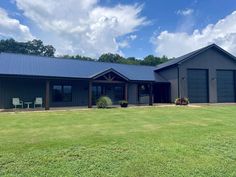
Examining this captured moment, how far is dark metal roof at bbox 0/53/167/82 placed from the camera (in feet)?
56.7

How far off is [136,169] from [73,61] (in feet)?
63.8

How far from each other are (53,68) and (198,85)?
15959 mm

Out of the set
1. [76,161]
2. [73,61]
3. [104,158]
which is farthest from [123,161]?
[73,61]

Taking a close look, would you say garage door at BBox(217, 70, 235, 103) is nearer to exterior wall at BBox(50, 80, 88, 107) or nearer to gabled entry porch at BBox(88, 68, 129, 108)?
gabled entry porch at BBox(88, 68, 129, 108)

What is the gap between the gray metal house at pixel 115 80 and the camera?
691 inches

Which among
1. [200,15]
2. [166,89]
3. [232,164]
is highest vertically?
[200,15]

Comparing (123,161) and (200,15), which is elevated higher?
(200,15)

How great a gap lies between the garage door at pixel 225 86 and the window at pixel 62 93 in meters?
17.1

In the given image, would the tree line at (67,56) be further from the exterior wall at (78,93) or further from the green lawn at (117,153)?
the green lawn at (117,153)

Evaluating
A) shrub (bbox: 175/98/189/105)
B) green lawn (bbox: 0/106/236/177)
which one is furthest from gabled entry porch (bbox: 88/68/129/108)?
green lawn (bbox: 0/106/236/177)

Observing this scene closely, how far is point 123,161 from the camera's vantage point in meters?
4.82

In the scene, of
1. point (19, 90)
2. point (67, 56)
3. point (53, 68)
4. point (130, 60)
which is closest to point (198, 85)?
point (53, 68)

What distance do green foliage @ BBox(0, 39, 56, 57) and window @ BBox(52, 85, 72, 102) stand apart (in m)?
46.8

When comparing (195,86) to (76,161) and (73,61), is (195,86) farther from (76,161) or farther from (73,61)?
(76,161)
